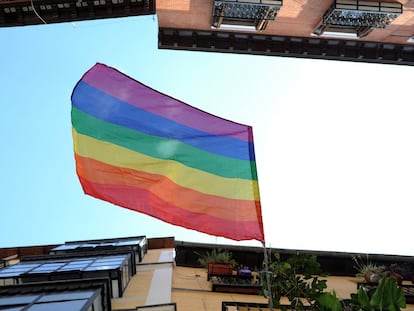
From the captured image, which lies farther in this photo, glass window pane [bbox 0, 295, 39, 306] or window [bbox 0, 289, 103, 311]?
glass window pane [bbox 0, 295, 39, 306]

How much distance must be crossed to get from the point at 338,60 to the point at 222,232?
76.2 feet

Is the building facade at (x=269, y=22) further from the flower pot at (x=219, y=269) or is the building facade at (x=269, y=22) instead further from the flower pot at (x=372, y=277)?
the flower pot at (x=372, y=277)

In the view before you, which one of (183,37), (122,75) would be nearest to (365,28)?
(183,37)

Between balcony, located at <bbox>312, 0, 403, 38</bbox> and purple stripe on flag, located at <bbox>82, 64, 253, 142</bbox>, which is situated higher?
balcony, located at <bbox>312, 0, 403, 38</bbox>

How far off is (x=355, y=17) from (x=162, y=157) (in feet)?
56.6

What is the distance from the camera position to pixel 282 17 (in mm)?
23703

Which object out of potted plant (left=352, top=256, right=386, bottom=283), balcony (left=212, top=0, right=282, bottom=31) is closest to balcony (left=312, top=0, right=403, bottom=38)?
balcony (left=212, top=0, right=282, bottom=31)

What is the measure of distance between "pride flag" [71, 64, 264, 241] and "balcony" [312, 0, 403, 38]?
48.9ft

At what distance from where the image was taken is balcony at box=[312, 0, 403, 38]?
2123cm

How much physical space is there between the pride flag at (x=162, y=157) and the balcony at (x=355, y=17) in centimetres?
1491

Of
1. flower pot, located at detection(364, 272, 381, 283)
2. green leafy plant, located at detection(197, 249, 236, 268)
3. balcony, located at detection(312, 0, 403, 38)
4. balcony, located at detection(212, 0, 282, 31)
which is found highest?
balcony, located at detection(212, 0, 282, 31)

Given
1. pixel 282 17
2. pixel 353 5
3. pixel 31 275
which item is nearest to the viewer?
pixel 31 275

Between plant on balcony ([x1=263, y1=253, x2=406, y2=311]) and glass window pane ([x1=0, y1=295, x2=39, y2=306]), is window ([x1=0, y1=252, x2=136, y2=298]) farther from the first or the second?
plant on balcony ([x1=263, y1=253, x2=406, y2=311])

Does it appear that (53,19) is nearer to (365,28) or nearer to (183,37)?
(183,37)
